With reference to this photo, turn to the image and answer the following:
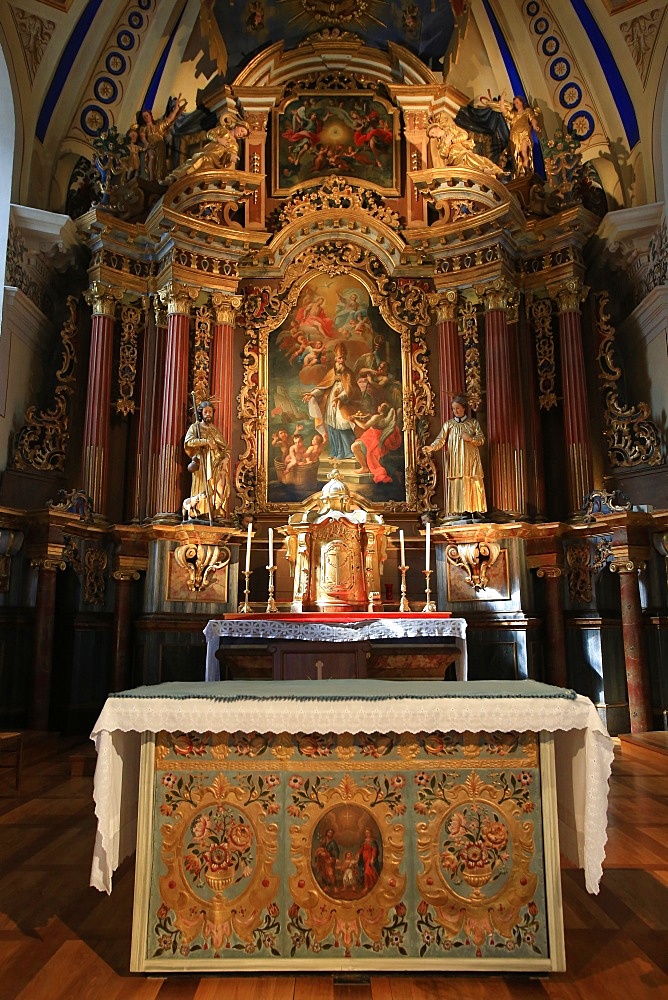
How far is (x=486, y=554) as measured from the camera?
959 cm

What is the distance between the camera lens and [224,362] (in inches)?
421

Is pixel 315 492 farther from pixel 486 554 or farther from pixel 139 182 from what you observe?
pixel 139 182

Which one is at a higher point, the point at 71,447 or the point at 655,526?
the point at 71,447

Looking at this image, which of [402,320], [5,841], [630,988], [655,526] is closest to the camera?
[630,988]

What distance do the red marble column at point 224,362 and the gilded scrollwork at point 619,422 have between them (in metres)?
4.72

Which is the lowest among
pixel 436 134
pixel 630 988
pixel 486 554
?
pixel 630 988

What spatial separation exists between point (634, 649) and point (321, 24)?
9.33 m

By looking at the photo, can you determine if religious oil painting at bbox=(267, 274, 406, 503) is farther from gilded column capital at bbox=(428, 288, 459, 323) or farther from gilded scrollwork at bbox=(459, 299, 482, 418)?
gilded scrollwork at bbox=(459, 299, 482, 418)

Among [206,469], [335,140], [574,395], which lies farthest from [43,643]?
[335,140]

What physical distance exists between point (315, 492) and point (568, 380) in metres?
3.44

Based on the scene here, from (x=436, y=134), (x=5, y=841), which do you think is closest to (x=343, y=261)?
(x=436, y=134)

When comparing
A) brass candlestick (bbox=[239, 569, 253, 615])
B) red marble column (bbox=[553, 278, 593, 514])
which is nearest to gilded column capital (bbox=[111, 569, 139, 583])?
brass candlestick (bbox=[239, 569, 253, 615])

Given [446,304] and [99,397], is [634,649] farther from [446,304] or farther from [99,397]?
[99,397]

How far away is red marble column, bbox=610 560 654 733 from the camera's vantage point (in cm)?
863
